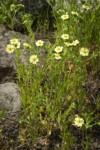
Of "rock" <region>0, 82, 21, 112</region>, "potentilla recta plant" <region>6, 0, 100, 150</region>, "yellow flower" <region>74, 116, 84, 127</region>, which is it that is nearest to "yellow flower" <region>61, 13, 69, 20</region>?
"potentilla recta plant" <region>6, 0, 100, 150</region>

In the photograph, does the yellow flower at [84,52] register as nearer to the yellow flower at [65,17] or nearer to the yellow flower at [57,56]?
the yellow flower at [57,56]

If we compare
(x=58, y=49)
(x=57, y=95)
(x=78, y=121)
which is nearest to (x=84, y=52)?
(x=58, y=49)

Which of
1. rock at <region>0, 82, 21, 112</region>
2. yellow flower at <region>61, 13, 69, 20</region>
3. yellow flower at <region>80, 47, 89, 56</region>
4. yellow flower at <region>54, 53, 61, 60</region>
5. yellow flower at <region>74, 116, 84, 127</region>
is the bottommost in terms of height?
yellow flower at <region>74, 116, 84, 127</region>

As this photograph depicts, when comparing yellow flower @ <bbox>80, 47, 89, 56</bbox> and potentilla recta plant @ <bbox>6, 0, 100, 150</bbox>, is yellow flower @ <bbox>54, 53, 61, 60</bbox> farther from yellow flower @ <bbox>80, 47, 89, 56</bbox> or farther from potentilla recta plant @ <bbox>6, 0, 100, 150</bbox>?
yellow flower @ <bbox>80, 47, 89, 56</bbox>

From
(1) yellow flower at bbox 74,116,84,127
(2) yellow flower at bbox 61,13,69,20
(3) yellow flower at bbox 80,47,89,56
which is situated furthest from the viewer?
(2) yellow flower at bbox 61,13,69,20

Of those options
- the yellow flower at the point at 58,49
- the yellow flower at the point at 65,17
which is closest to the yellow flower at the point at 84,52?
the yellow flower at the point at 58,49

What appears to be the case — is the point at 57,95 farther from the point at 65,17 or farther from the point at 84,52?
the point at 65,17

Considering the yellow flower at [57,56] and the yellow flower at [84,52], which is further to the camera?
the yellow flower at [84,52]

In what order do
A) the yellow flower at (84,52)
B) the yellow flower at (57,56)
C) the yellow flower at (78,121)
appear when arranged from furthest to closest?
1. the yellow flower at (84,52)
2. the yellow flower at (57,56)
3. the yellow flower at (78,121)
